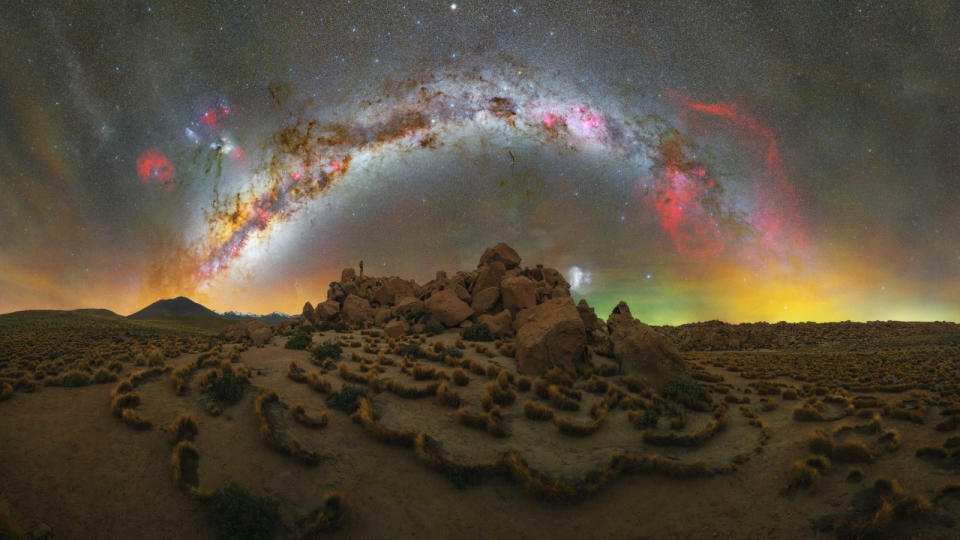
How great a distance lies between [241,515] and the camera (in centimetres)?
941

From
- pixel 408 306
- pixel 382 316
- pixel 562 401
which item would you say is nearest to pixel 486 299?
pixel 408 306

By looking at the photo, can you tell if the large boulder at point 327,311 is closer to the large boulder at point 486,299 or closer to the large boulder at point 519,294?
the large boulder at point 486,299

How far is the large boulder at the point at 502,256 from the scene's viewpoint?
40.7 metres

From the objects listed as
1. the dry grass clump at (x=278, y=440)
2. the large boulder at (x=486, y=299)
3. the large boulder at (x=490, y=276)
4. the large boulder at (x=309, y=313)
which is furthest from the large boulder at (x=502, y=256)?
the dry grass clump at (x=278, y=440)

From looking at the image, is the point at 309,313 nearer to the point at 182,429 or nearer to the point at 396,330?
the point at 396,330

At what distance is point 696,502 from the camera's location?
37.2 feet

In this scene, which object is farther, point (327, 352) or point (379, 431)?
point (327, 352)

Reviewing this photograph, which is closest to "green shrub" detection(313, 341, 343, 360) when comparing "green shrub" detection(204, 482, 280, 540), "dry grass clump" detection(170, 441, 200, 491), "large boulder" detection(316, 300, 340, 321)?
→ "dry grass clump" detection(170, 441, 200, 491)

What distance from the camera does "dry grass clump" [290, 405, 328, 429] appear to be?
577 inches

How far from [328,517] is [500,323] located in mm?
23593

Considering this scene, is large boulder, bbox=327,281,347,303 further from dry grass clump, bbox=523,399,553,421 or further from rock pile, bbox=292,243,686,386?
dry grass clump, bbox=523,399,553,421

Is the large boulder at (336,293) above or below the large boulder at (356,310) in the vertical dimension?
above

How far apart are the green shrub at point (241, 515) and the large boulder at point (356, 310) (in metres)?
30.6

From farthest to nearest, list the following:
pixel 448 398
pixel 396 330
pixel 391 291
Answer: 1. pixel 391 291
2. pixel 396 330
3. pixel 448 398
